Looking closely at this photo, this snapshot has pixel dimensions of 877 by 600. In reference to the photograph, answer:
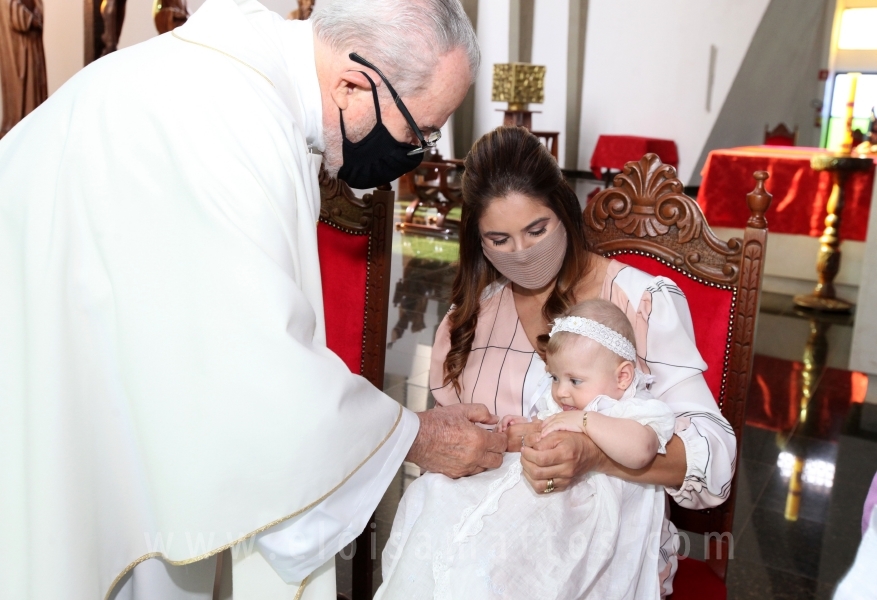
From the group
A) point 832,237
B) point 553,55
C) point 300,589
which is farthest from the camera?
point 553,55

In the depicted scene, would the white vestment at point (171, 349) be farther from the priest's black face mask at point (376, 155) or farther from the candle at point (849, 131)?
the candle at point (849, 131)

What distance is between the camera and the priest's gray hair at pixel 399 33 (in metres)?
1.53

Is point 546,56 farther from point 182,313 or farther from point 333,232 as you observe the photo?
point 182,313

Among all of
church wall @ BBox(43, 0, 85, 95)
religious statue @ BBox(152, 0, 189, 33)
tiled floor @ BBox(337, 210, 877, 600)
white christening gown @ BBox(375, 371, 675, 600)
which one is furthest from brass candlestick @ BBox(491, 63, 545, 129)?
white christening gown @ BBox(375, 371, 675, 600)

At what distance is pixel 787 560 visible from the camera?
3076 millimetres

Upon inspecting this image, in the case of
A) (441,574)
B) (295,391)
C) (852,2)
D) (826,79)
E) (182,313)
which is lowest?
(441,574)

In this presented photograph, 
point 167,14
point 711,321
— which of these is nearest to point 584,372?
point 711,321

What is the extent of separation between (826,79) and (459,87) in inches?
564

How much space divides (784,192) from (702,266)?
6.10m

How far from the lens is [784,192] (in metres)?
7.43

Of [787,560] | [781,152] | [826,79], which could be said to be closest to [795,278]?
[781,152]

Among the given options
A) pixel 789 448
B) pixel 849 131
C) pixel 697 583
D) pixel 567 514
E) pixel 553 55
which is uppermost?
pixel 553 55

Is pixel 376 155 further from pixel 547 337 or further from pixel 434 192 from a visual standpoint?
pixel 434 192

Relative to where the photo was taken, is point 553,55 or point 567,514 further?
point 553,55
